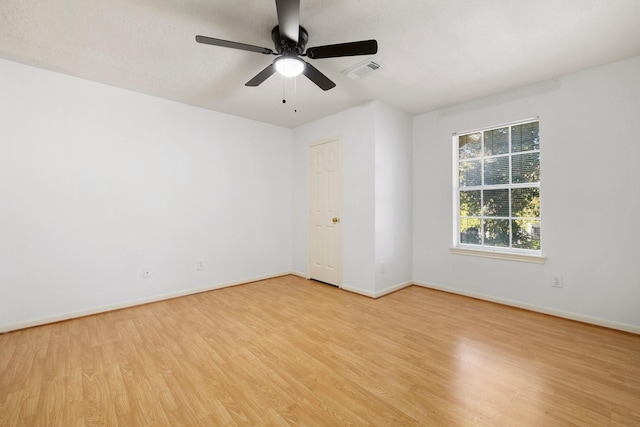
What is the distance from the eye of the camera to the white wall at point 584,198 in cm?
259

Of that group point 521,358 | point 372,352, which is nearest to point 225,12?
point 372,352

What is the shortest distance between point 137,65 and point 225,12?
4.40ft

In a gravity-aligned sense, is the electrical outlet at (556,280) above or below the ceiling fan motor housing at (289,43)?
below

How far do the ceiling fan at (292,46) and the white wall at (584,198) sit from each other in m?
2.46

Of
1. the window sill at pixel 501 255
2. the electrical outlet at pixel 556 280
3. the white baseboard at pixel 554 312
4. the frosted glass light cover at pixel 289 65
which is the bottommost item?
the white baseboard at pixel 554 312

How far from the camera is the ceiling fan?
5.53 ft

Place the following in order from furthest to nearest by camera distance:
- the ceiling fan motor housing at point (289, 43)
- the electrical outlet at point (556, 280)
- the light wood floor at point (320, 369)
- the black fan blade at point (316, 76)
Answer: the electrical outlet at point (556, 280), the black fan blade at point (316, 76), the ceiling fan motor housing at point (289, 43), the light wood floor at point (320, 369)

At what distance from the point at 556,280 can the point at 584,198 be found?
3.01ft

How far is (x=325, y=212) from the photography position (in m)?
4.30

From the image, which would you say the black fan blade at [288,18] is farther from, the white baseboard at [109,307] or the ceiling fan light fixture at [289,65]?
the white baseboard at [109,307]

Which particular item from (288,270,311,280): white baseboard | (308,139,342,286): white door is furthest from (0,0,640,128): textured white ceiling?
(288,270,311,280): white baseboard

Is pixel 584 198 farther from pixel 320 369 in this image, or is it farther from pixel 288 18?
pixel 288 18

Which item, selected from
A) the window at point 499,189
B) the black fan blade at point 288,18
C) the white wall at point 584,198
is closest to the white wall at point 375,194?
the window at point 499,189

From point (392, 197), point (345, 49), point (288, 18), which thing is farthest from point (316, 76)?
point (392, 197)
